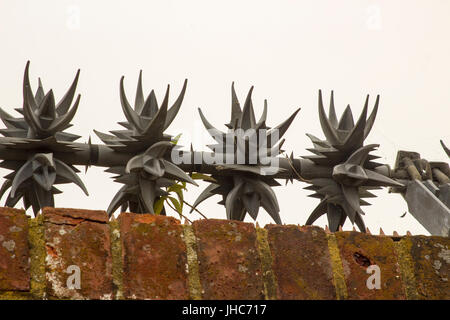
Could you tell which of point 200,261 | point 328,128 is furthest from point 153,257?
point 328,128

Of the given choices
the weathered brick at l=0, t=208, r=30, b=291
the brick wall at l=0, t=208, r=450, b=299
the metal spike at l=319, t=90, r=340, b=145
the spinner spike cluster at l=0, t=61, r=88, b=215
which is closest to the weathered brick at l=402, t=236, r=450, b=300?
the brick wall at l=0, t=208, r=450, b=299

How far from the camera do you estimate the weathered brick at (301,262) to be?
288cm

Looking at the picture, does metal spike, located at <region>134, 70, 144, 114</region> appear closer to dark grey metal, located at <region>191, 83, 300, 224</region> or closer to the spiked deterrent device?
the spiked deterrent device

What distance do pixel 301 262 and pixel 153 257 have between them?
538mm

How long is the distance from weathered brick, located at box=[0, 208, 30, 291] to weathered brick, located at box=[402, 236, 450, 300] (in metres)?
1.41

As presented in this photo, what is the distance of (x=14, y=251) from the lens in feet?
8.82

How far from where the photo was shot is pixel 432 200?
376 cm

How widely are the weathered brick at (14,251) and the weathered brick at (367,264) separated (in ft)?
3.69

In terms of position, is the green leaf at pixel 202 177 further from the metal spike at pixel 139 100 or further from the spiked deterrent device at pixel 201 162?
the metal spike at pixel 139 100

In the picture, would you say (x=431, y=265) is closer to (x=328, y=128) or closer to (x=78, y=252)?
(x=328, y=128)

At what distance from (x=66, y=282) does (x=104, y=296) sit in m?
0.13

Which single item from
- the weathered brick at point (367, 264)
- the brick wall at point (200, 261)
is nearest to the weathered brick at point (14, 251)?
the brick wall at point (200, 261)
